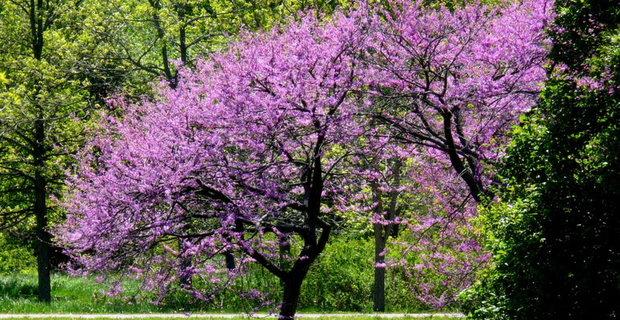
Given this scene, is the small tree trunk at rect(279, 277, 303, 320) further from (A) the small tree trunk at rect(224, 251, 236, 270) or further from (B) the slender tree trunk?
(B) the slender tree trunk

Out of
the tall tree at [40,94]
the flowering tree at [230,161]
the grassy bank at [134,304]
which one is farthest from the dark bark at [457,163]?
the tall tree at [40,94]

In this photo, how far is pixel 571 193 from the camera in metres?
5.68

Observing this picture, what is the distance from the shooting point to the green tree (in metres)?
5.49

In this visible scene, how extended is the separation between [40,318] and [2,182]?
24.7 ft

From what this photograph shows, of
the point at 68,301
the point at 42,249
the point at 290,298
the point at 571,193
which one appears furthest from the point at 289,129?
the point at 68,301

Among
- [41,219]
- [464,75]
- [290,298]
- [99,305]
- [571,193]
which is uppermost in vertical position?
[464,75]

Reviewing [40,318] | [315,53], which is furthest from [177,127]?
[40,318]

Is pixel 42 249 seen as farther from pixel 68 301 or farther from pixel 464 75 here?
pixel 464 75

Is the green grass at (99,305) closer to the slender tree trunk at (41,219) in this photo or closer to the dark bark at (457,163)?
the slender tree trunk at (41,219)

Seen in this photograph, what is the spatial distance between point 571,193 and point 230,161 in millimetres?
4575

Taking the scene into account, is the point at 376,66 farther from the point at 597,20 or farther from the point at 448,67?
the point at 597,20

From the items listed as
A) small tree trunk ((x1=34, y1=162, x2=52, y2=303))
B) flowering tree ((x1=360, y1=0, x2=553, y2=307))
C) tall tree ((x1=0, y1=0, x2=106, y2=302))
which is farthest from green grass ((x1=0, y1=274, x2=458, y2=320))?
flowering tree ((x1=360, y1=0, x2=553, y2=307))

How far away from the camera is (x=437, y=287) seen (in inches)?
620

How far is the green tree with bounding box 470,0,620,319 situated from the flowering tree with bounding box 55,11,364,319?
119 inches
